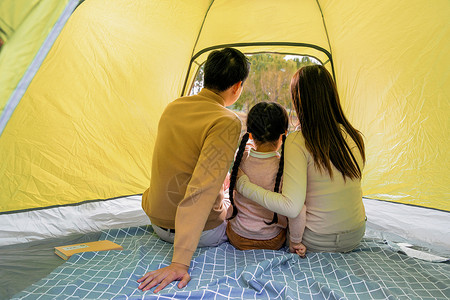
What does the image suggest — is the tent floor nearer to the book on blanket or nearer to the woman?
the book on blanket

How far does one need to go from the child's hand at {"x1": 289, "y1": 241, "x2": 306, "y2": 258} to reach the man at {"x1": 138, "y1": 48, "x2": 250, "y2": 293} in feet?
0.98

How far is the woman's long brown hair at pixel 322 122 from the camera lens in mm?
1333

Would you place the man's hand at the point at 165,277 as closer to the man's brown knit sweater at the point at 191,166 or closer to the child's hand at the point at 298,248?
the man's brown knit sweater at the point at 191,166

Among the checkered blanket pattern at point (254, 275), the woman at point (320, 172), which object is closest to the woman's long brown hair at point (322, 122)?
the woman at point (320, 172)

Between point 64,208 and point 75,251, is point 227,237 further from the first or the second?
point 64,208

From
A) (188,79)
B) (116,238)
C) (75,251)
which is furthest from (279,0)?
(75,251)

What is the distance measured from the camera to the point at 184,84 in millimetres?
2400

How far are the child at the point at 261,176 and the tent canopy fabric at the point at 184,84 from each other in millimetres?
852

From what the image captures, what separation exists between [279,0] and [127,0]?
3.09 ft

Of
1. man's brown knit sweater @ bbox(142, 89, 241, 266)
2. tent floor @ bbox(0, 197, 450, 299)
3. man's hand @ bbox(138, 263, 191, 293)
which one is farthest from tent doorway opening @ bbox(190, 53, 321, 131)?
man's hand @ bbox(138, 263, 191, 293)

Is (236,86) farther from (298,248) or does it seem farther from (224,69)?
(298,248)

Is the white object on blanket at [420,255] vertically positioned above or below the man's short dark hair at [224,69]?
below

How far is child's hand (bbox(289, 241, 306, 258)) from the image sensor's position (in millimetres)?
1404

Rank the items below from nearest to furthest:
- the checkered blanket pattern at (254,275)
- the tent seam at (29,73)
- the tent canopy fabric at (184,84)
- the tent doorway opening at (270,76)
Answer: the tent seam at (29,73)
the checkered blanket pattern at (254,275)
the tent canopy fabric at (184,84)
the tent doorway opening at (270,76)
